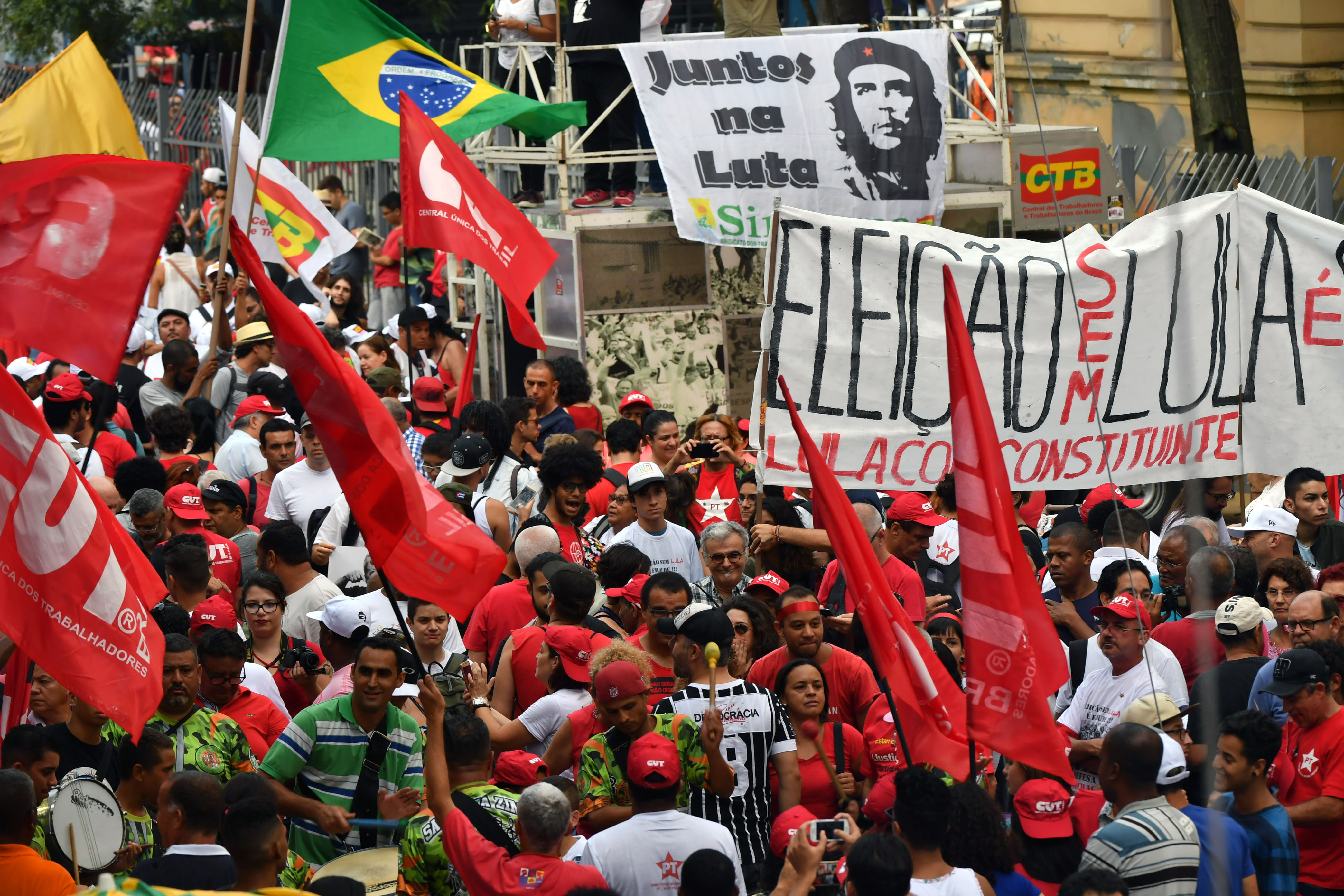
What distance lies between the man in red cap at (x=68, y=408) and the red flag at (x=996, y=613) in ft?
17.7

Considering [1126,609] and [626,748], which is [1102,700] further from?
[626,748]

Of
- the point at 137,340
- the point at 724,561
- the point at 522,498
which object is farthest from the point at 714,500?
the point at 137,340

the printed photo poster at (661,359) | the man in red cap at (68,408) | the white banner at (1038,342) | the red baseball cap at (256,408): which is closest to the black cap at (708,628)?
the white banner at (1038,342)

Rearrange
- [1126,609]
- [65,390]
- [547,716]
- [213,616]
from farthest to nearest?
[65,390], [213,616], [1126,609], [547,716]

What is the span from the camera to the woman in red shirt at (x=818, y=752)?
5.86 meters

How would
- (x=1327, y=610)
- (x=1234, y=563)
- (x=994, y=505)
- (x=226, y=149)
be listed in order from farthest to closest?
(x=226, y=149) < (x=1234, y=563) < (x=1327, y=610) < (x=994, y=505)

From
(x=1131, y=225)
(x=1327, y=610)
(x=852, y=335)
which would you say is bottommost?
(x=1327, y=610)

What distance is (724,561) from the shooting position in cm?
738

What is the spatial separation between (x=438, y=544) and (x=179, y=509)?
261cm

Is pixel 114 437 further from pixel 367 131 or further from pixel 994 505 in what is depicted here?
pixel 994 505

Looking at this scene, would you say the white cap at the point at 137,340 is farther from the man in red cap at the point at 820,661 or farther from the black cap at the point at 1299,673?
the black cap at the point at 1299,673

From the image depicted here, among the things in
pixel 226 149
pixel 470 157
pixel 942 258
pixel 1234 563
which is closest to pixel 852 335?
pixel 942 258

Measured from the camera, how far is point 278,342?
19.1 feet

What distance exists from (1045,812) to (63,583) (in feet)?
10.5
